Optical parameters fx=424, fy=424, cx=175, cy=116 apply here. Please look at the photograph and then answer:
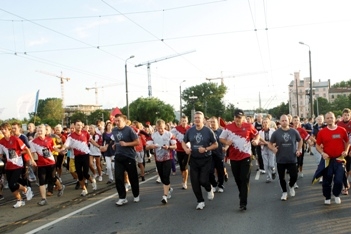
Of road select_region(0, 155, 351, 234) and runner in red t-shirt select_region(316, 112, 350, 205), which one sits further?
runner in red t-shirt select_region(316, 112, 350, 205)

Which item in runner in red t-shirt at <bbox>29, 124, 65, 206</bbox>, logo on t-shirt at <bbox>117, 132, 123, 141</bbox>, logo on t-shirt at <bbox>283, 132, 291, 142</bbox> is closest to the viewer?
logo on t-shirt at <bbox>283, 132, 291, 142</bbox>

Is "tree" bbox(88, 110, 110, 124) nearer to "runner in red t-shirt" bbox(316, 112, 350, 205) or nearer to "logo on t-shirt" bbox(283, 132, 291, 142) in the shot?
"logo on t-shirt" bbox(283, 132, 291, 142)

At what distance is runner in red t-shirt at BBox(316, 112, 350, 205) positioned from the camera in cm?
815

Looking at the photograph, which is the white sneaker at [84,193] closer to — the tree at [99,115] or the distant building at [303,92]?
the tree at [99,115]

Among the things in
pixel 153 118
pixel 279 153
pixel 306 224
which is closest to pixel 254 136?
pixel 279 153

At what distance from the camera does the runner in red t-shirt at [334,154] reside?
321 inches

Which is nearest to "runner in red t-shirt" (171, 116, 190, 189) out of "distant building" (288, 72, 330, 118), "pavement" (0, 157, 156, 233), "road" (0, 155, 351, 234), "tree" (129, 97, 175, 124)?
"road" (0, 155, 351, 234)

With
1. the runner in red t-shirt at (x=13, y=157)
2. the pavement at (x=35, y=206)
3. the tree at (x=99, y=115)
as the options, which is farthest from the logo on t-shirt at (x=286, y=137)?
the tree at (x=99, y=115)

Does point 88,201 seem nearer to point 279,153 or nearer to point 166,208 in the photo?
point 166,208

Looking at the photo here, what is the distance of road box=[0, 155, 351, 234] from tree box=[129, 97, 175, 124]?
70.3m

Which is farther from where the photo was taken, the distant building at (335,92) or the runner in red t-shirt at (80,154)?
the distant building at (335,92)

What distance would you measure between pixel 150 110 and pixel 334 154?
7334 cm

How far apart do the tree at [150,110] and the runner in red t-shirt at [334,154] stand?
236ft

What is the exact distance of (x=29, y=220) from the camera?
25.9 feet
